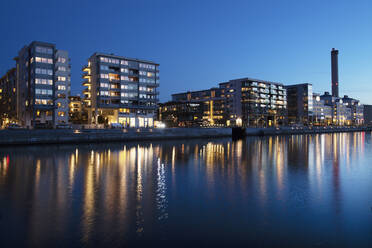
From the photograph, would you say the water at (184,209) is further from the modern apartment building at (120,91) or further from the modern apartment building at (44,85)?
the modern apartment building at (120,91)

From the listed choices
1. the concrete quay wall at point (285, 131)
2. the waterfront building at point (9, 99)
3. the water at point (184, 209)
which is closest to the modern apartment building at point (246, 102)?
the concrete quay wall at point (285, 131)

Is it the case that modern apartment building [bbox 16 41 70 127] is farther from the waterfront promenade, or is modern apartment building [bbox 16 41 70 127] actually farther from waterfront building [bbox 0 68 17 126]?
the waterfront promenade

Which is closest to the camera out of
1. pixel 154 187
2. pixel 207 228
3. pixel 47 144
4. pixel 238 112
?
pixel 207 228

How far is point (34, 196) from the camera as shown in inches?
785

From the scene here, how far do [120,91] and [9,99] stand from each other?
5742 centimetres

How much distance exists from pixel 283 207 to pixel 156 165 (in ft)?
68.5

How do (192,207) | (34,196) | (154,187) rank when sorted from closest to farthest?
1. (192,207)
2. (34,196)
3. (154,187)

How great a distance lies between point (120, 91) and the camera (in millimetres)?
121438

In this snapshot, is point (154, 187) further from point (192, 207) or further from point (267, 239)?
point (267, 239)

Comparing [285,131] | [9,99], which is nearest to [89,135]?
[9,99]

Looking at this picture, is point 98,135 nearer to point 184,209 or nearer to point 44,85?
point 44,85

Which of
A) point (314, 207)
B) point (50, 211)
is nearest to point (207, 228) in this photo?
point (314, 207)

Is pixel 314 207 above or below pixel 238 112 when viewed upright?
below

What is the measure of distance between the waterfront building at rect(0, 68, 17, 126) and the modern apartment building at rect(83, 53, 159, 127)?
106 ft
